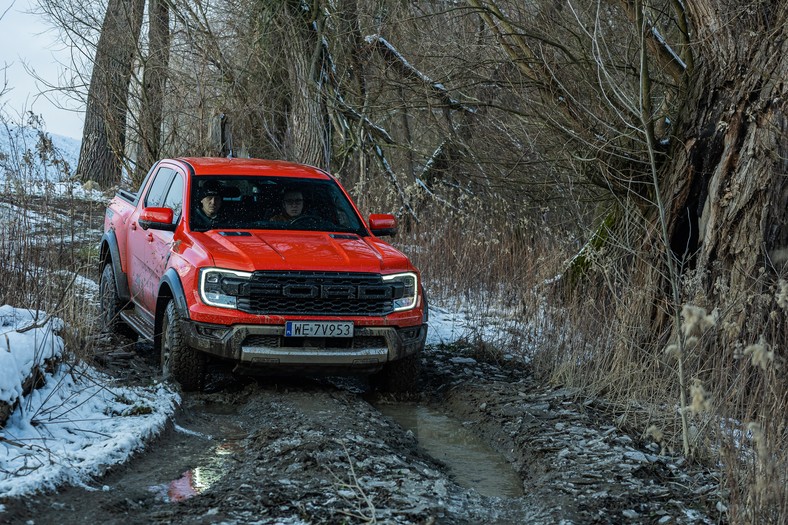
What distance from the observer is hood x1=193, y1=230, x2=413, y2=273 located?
23.9 feet

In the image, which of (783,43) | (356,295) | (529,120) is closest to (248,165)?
(356,295)

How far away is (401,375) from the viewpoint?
26.0 feet

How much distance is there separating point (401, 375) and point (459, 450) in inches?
46.1

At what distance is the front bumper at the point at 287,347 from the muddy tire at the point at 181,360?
0.43 ft

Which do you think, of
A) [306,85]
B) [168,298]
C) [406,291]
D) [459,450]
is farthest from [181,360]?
[306,85]

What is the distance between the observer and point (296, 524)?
4.71 meters

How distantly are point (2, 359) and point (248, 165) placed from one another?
3.46 metres

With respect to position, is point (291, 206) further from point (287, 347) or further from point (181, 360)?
point (181, 360)

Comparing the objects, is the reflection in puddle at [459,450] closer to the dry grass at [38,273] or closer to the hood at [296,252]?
the hood at [296,252]

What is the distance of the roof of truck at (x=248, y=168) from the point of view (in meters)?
8.51

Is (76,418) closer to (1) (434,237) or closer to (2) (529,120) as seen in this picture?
(2) (529,120)

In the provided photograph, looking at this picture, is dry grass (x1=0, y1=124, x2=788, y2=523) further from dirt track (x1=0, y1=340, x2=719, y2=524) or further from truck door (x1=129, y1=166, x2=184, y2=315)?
truck door (x1=129, y1=166, x2=184, y2=315)

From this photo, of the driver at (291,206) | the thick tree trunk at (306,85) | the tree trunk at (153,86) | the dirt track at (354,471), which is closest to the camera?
the dirt track at (354,471)

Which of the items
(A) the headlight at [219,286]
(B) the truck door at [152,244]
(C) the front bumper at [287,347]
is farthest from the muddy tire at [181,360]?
(B) the truck door at [152,244]
